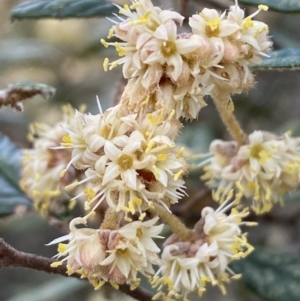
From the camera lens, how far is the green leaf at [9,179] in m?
1.24

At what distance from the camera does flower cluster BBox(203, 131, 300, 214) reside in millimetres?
871

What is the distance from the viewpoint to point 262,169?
0.88 m

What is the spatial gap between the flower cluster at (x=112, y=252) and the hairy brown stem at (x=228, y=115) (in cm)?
19

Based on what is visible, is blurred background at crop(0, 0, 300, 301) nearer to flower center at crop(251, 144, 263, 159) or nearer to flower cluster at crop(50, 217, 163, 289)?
flower center at crop(251, 144, 263, 159)

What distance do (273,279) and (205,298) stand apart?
1189 millimetres

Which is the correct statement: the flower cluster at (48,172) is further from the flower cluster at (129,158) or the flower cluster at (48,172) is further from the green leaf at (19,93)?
the flower cluster at (129,158)

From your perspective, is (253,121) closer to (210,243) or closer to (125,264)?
(210,243)

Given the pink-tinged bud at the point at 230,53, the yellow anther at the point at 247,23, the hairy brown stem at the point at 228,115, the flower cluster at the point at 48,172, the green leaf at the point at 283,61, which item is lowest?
the flower cluster at the point at 48,172

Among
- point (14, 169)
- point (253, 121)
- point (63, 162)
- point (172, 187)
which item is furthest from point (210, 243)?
point (253, 121)

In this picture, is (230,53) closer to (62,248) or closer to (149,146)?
(149,146)

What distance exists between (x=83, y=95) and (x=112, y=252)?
1541 millimetres

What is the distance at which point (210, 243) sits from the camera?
81 centimetres

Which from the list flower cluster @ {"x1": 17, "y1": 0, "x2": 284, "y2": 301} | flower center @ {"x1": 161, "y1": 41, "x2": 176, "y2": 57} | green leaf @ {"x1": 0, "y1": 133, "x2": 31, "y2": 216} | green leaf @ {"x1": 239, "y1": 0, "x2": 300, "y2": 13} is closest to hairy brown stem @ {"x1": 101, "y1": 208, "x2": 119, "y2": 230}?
flower cluster @ {"x1": 17, "y1": 0, "x2": 284, "y2": 301}

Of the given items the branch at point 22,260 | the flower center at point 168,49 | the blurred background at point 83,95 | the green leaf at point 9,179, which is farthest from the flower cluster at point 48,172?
the blurred background at point 83,95
